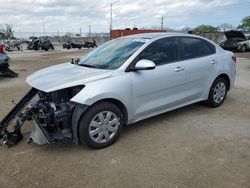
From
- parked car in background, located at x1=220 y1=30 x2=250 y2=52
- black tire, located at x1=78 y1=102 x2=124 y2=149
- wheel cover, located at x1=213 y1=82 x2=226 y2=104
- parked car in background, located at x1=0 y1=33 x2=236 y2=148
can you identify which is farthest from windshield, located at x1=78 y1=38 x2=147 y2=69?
parked car in background, located at x1=220 y1=30 x2=250 y2=52

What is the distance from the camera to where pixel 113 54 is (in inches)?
184

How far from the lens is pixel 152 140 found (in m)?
4.33

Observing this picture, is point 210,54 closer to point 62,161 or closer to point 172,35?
point 172,35

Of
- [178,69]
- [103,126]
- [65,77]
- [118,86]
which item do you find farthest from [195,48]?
[65,77]

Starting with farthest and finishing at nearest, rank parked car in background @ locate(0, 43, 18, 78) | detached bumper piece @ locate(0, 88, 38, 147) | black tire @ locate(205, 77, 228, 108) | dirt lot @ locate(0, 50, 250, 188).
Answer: parked car in background @ locate(0, 43, 18, 78), black tire @ locate(205, 77, 228, 108), detached bumper piece @ locate(0, 88, 38, 147), dirt lot @ locate(0, 50, 250, 188)

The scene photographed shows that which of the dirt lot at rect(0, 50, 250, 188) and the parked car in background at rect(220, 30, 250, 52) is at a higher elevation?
the parked car in background at rect(220, 30, 250, 52)

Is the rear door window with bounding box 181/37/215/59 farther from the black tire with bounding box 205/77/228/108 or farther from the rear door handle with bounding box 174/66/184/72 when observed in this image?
the black tire with bounding box 205/77/228/108

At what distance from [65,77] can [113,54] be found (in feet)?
3.28

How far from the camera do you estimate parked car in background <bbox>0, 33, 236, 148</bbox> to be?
3.82 meters

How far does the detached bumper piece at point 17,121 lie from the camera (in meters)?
4.08

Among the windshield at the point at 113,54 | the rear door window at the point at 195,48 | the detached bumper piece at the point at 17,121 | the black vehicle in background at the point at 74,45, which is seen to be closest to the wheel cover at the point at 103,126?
the windshield at the point at 113,54

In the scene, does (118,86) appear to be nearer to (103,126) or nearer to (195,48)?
(103,126)

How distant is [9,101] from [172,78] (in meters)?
4.06

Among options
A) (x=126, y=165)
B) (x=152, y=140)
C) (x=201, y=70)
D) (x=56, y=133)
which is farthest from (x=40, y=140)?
(x=201, y=70)
